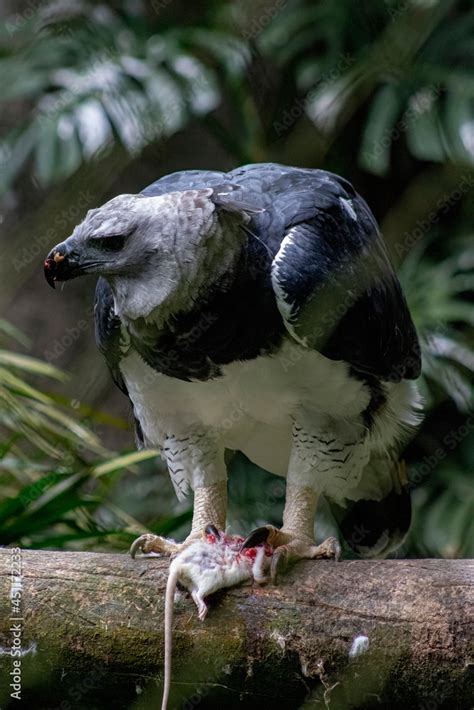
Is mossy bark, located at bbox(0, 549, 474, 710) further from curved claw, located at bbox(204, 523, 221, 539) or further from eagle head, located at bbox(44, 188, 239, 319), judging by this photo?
eagle head, located at bbox(44, 188, 239, 319)

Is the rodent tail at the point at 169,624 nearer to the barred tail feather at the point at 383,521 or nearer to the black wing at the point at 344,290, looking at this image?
the black wing at the point at 344,290

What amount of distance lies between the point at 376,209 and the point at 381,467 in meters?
1.35

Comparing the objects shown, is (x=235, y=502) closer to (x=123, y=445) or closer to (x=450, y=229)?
(x=123, y=445)

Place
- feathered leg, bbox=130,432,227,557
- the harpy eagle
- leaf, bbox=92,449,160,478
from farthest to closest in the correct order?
leaf, bbox=92,449,160,478 → feathered leg, bbox=130,432,227,557 → the harpy eagle

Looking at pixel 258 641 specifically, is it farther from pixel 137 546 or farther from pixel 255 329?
pixel 255 329

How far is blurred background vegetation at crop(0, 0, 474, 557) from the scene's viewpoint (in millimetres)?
2916

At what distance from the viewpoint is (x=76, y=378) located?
3441 mm

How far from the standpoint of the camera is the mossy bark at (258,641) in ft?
5.12

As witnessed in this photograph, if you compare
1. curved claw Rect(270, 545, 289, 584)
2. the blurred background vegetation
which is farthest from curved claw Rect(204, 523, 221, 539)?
the blurred background vegetation

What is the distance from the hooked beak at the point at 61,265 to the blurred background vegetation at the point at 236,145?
0.79m

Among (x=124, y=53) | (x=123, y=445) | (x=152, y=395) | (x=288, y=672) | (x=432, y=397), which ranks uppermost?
(x=124, y=53)

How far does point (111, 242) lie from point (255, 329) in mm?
347

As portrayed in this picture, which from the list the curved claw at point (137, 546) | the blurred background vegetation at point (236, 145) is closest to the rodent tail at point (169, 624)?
the curved claw at point (137, 546)

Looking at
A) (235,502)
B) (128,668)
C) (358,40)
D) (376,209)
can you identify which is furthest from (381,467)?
(358,40)
